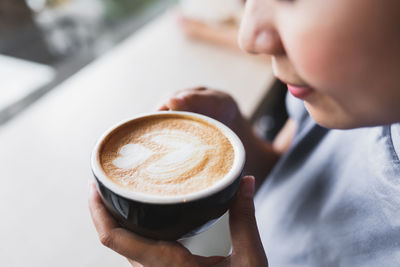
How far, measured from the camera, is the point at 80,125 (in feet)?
2.90

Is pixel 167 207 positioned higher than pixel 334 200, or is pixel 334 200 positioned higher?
pixel 167 207

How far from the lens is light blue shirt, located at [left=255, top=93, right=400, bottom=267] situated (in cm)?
55

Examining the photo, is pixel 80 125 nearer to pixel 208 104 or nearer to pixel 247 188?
pixel 208 104

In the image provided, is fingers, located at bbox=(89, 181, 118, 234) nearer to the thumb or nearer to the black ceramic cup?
the black ceramic cup

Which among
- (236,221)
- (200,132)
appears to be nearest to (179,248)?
(236,221)

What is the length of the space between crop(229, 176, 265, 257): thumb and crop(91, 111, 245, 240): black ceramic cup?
0.02 metres

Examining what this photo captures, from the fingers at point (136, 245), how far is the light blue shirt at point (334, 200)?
31 centimetres

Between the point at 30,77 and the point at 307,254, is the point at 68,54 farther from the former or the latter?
the point at 307,254

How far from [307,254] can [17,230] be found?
559mm

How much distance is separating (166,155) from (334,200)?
346 mm

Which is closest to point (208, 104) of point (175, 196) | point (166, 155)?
point (166, 155)

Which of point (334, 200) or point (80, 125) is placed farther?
point (80, 125)

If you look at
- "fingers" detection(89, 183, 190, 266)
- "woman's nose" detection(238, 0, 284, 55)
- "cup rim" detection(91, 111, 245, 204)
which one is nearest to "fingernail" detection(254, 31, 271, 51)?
"woman's nose" detection(238, 0, 284, 55)

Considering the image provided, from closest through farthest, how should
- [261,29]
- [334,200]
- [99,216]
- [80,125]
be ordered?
[261,29], [99,216], [334,200], [80,125]
